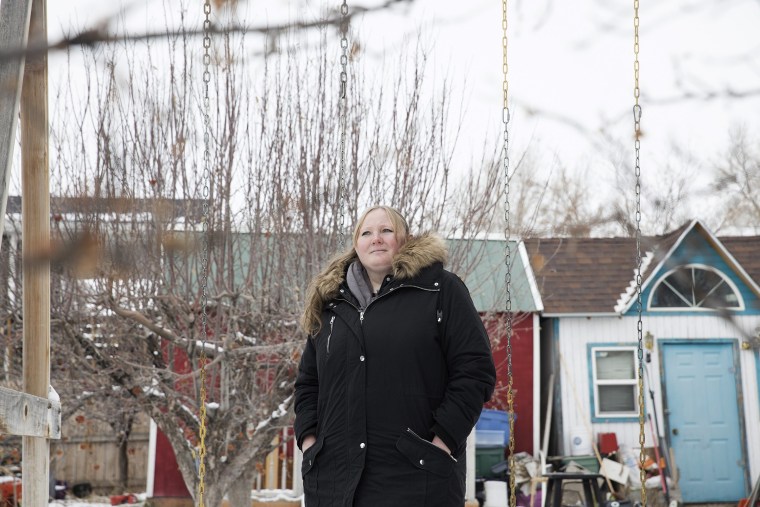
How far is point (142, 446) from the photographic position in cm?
1139

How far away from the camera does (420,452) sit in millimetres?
2643

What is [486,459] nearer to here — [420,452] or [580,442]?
[580,442]

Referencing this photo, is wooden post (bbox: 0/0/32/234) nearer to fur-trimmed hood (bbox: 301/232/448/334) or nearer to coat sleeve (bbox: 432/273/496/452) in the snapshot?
fur-trimmed hood (bbox: 301/232/448/334)

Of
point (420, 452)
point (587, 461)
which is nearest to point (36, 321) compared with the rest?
point (420, 452)

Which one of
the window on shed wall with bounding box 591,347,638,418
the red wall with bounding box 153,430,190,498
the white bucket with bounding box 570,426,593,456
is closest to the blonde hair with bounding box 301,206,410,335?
the red wall with bounding box 153,430,190,498

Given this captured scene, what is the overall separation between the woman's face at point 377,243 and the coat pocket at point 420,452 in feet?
1.91

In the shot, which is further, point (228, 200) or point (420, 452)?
point (228, 200)

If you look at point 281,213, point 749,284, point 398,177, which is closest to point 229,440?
point 281,213

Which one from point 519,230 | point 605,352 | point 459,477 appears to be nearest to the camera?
point 459,477

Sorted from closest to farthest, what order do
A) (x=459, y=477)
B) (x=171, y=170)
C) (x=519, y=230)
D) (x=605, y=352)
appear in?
(x=459, y=477) < (x=171, y=170) < (x=519, y=230) < (x=605, y=352)

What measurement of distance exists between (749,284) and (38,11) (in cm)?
981

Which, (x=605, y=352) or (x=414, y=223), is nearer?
(x=414, y=223)

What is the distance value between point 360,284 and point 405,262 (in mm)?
203

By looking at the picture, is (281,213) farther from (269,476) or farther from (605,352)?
Answer: (605,352)
